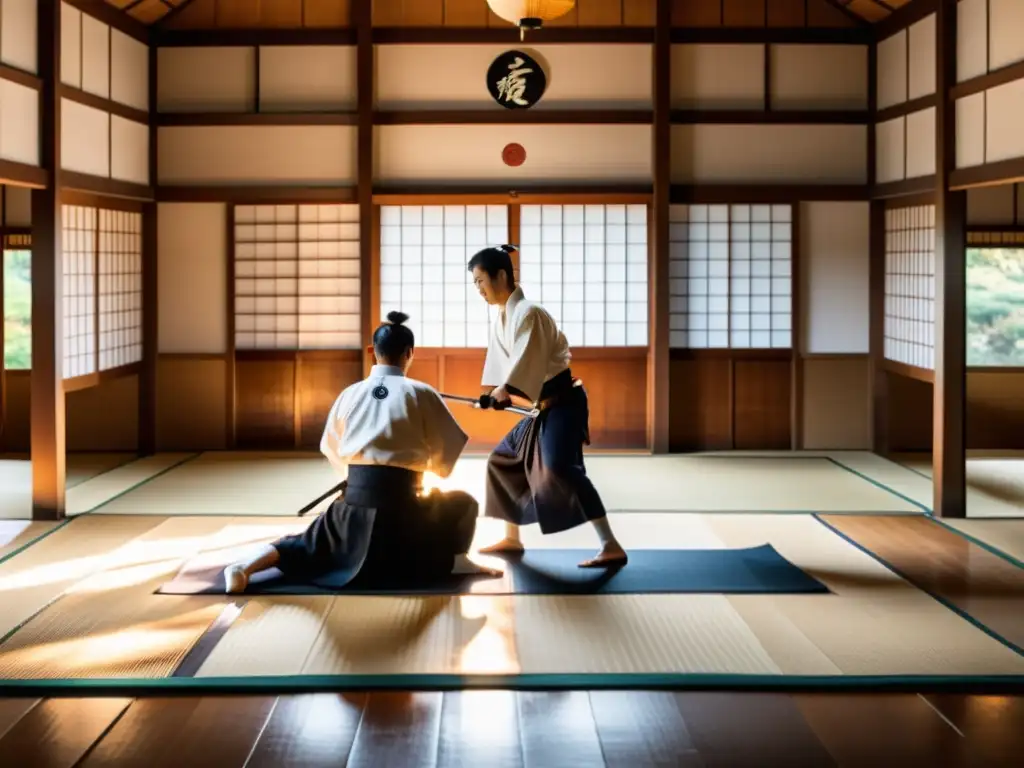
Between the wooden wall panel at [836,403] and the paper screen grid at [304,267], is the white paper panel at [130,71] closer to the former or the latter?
the paper screen grid at [304,267]

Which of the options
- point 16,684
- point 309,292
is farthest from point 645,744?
point 309,292

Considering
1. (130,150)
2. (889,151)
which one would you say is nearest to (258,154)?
(130,150)

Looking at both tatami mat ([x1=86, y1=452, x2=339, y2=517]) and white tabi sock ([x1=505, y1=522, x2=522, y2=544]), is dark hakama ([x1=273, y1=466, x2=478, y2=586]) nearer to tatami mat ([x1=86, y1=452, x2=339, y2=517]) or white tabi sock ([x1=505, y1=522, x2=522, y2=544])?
white tabi sock ([x1=505, y1=522, x2=522, y2=544])

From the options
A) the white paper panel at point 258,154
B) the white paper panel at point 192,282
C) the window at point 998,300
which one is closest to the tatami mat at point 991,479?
the window at point 998,300

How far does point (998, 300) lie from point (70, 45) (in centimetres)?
803

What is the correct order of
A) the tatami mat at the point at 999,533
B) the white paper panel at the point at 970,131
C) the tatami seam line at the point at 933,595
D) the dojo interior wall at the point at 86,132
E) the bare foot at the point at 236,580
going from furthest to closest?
the white paper panel at the point at 970,131 → the dojo interior wall at the point at 86,132 → the tatami mat at the point at 999,533 → the bare foot at the point at 236,580 → the tatami seam line at the point at 933,595

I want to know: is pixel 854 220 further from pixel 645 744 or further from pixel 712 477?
pixel 645 744

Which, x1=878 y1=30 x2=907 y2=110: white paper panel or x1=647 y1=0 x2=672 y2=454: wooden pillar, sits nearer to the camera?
x1=878 y1=30 x2=907 y2=110: white paper panel

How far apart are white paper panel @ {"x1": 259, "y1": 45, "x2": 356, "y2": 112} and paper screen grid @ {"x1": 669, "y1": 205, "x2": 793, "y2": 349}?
98.6 inches

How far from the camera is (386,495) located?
461 centimetres

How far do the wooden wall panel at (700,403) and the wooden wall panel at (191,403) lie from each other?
3259mm

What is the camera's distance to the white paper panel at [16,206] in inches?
336

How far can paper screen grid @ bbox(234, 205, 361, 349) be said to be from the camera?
8555mm

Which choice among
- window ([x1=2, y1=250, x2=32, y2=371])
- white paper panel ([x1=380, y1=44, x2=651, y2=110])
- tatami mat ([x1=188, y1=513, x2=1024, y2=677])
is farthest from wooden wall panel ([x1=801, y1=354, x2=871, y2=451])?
window ([x1=2, y1=250, x2=32, y2=371])
